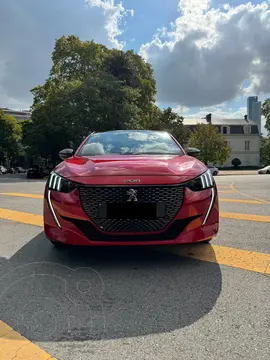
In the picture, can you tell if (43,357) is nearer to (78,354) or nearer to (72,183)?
(78,354)

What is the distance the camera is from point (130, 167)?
3.70m

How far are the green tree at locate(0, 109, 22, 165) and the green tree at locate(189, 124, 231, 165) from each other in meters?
28.1

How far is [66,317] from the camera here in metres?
2.70

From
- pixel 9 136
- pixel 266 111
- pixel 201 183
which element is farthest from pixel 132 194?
pixel 266 111

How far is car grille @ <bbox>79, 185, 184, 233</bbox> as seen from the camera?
346 centimetres

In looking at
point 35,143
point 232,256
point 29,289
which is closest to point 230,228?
point 232,256

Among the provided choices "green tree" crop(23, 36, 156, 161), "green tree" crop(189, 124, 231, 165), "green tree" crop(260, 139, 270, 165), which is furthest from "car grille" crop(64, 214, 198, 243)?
"green tree" crop(260, 139, 270, 165)

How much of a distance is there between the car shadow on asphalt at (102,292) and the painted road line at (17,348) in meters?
0.06

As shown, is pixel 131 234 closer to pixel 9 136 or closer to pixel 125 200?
pixel 125 200

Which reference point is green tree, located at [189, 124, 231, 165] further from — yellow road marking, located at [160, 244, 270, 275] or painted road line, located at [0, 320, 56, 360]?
painted road line, located at [0, 320, 56, 360]

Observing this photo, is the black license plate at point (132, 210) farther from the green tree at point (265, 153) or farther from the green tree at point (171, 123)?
the green tree at point (265, 153)

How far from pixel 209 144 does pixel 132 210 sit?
47538 mm

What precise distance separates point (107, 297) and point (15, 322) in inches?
29.8

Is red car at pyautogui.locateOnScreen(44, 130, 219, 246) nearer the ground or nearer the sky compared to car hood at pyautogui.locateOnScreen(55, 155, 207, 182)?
nearer the ground
